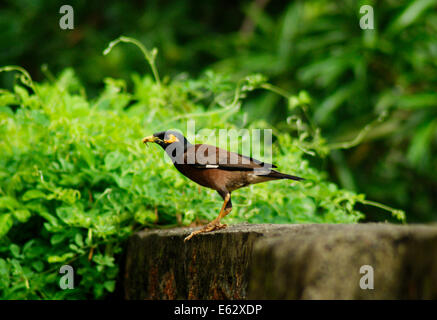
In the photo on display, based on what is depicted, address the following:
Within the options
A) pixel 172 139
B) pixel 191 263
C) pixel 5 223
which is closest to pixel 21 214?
pixel 5 223

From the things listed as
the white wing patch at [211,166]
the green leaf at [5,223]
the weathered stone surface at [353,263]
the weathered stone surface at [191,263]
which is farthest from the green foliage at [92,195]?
the weathered stone surface at [353,263]

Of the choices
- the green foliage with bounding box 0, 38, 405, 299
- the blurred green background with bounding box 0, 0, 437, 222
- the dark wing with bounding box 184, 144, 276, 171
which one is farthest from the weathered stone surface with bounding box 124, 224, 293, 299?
the blurred green background with bounding box 0, 0, 437, 222

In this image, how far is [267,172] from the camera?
245 centimetres

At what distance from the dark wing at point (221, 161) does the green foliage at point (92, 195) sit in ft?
0.86

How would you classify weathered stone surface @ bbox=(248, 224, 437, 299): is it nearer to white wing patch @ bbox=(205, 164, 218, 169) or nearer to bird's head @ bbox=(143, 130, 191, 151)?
white wing patch @ bbox=(205, 164, 218, 169)

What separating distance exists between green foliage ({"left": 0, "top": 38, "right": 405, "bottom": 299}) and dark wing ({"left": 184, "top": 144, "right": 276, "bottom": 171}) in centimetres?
26

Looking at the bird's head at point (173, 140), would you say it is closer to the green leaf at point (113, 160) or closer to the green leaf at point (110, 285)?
the green leaf at point (113, 160)

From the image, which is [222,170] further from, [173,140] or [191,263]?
[191,263]

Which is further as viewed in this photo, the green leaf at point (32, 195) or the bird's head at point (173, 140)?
the green leaf at point (32, 195)

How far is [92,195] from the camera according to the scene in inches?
118

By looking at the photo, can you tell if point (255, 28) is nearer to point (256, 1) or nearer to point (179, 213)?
point (256, 1)

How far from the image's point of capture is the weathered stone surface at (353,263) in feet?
4.42

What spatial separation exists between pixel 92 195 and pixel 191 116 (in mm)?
658

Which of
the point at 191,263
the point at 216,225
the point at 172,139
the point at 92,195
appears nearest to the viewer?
the point at 191,263
